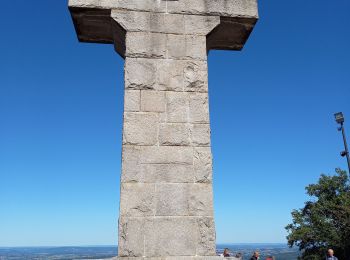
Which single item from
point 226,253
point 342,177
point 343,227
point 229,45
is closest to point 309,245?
point 343,227

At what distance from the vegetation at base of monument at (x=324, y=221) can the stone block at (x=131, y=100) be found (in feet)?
92.2

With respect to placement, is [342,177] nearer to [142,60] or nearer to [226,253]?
[226,253]

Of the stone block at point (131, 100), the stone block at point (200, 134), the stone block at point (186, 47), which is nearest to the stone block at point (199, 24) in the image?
the stone block at point (186, 47)

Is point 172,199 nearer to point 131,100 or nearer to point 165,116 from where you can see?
point 165,116

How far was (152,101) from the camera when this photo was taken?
15.3ft

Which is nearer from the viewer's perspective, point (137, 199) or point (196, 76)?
point (137, 199)

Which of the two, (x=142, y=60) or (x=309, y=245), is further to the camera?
(x=309, y=245)

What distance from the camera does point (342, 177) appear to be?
32.3 m

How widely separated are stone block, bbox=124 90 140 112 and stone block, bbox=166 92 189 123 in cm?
41

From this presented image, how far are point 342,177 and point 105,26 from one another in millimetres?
32532

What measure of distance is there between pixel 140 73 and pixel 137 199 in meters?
1.73

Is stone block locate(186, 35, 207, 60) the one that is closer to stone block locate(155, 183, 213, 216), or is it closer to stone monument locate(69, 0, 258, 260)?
stone monument locate(69, 0, 258, 260)

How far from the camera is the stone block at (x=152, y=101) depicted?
461cm

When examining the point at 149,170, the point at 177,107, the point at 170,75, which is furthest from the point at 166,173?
the point at 170,75
